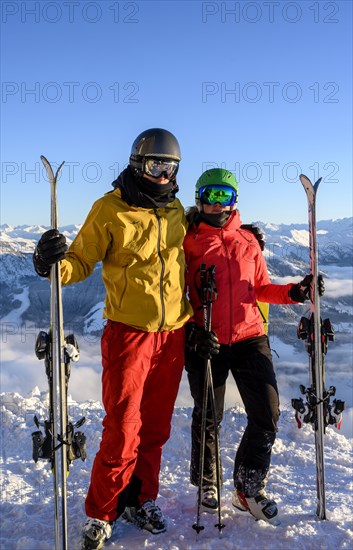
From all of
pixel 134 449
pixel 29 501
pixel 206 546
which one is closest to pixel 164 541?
pixel 206 546

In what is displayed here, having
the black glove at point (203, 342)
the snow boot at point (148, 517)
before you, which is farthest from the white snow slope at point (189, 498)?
the black glove at point (203, 342)

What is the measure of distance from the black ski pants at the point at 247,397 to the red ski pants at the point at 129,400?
0.33 m

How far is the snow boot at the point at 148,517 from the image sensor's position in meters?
3.96

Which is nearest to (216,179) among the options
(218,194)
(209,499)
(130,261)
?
(218,194)

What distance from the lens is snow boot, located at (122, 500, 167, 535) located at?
3.96 m

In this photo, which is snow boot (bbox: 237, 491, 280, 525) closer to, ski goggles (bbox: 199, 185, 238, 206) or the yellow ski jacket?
the yellow ski jacket

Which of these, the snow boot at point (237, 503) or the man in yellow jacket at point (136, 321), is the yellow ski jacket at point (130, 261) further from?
the snow boot at point (237, 503)

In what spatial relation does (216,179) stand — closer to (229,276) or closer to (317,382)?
(229,276)

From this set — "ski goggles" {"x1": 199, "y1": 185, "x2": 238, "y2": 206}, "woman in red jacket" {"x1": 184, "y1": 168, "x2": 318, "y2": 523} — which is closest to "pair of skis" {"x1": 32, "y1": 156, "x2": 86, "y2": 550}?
"woman in red jacket" {"x1": 184, "y1": 168, "x2": 318, "y2": 523}

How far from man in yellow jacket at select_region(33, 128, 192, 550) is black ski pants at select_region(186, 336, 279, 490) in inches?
12.9

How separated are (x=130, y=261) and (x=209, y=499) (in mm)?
2166

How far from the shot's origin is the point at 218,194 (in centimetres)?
438

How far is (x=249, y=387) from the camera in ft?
13.6

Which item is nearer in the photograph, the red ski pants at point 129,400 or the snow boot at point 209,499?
the red ski pants at point 129,400
